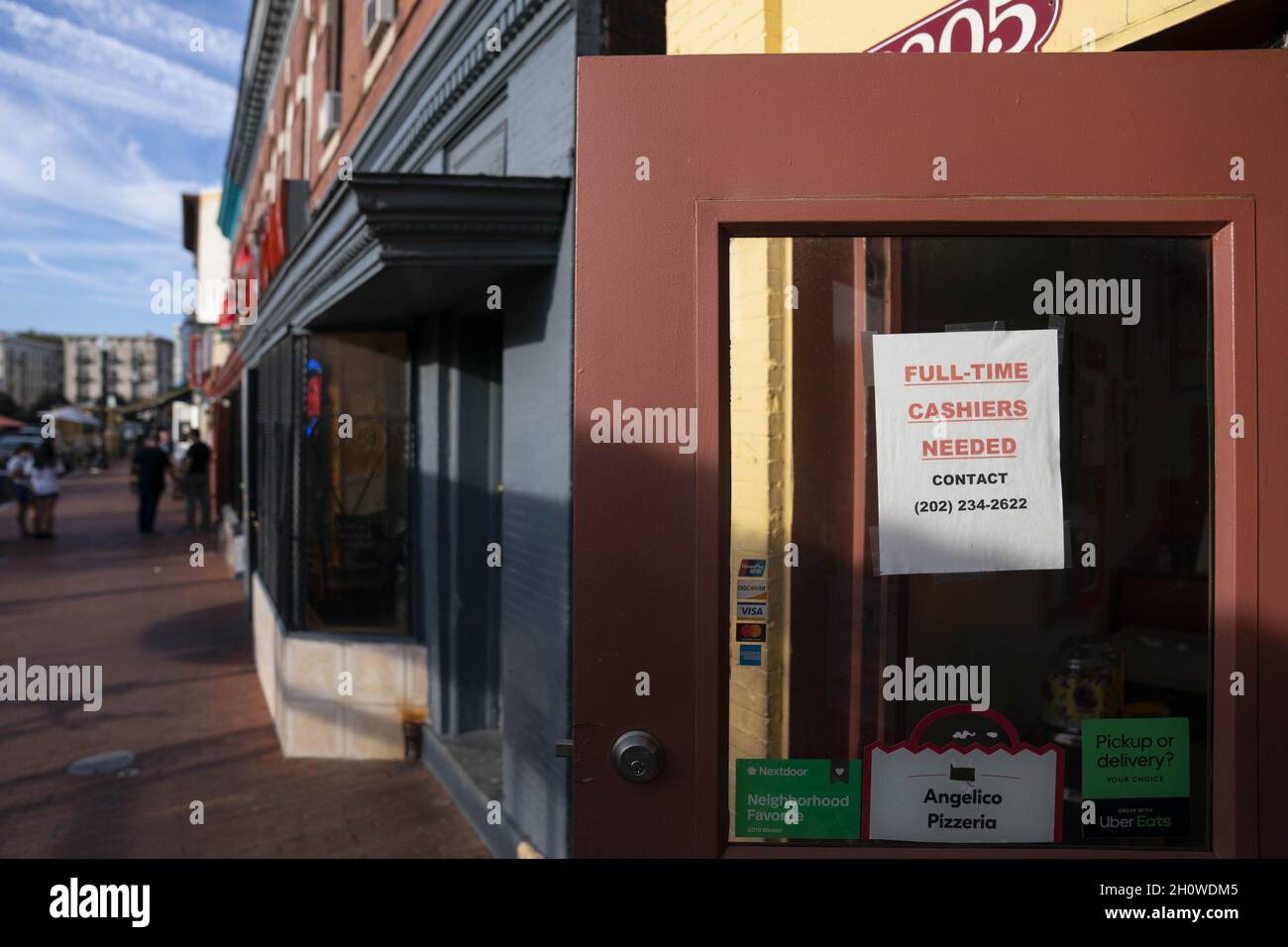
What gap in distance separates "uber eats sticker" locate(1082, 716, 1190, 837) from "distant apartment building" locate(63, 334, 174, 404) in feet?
467

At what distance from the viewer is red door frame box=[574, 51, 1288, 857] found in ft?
6.09

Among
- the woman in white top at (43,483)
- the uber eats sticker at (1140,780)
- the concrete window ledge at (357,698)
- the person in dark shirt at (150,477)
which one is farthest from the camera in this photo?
the person in dark shirt at (150,477)

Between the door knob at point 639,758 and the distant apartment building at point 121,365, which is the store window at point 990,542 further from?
the distant apartment building at point 121,365

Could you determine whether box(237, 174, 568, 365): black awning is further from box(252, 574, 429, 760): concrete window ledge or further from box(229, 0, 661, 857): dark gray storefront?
box(252, 574, 429, 760): concrete window ledge

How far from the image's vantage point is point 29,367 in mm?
139625

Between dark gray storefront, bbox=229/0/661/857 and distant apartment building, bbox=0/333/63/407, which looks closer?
dark gray storefront, bbox=229/0/661/857

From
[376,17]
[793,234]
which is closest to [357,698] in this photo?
[376,17]

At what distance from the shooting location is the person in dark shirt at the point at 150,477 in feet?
59.6

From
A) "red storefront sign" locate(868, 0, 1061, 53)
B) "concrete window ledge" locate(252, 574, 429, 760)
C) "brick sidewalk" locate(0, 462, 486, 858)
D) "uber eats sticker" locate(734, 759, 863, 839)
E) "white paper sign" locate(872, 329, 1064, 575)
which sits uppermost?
"red storefront sign" locate(868, 0, 1061, 53)

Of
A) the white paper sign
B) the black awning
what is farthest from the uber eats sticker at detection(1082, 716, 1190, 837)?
the black awning

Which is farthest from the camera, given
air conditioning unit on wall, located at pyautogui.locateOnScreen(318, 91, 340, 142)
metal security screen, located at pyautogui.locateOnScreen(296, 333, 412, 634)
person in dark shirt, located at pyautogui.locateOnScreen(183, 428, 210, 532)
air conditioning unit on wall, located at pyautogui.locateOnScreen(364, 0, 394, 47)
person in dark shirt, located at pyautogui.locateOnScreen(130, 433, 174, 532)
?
person in dark shirt, located at pyautogui.locateOnScreen(130, 433, 174, 532)
